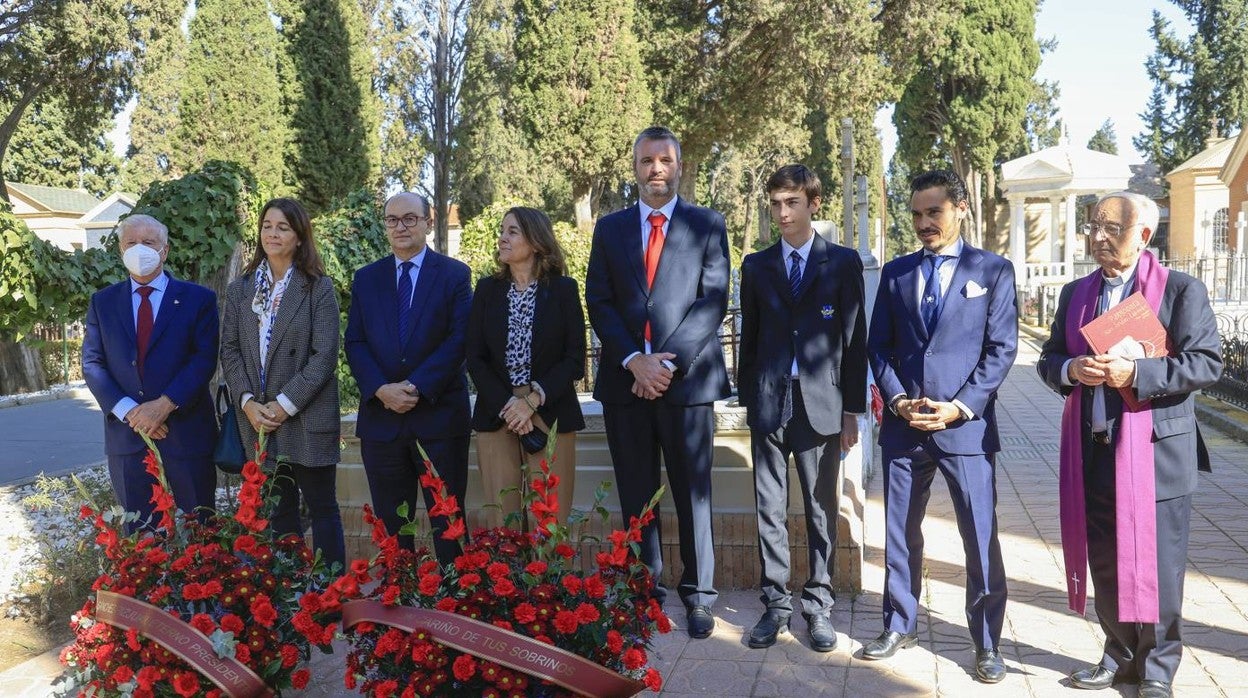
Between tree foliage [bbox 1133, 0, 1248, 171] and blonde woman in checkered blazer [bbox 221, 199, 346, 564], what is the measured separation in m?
48.0

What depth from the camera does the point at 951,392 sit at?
12.1 feet

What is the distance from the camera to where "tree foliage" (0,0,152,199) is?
15539 mm

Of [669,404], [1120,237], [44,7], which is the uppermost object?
[44,7]

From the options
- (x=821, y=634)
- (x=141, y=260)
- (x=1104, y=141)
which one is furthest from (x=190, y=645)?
(x=1104, y=141)

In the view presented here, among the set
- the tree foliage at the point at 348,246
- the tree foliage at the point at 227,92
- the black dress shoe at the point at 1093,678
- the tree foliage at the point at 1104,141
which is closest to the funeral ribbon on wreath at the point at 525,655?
the black dress shoe at the point at 1093,678

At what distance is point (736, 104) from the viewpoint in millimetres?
22078

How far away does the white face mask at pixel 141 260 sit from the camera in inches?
167

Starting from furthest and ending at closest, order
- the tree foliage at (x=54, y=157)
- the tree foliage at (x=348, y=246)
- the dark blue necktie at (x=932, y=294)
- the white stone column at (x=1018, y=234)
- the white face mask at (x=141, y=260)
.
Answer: the tree foliage at (x=54, y=157) → the white stone column at (x=1018, y=234) → the tree foliage at (x=348, y=246) → the white face mask at (x=141, y=260) → the dark blue necktie at (x=932, y=294)

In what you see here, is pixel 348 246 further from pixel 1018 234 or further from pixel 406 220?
pixel 1018 234

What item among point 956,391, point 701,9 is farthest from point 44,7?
point 956,391

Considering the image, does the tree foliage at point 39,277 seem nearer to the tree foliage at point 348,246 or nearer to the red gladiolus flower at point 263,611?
the tree foliage at point 348,246

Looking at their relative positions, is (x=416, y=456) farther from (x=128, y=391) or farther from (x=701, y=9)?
(x=701, y=9)

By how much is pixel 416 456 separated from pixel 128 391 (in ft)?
4.33

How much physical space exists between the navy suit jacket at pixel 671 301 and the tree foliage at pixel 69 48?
14947 millimetres
